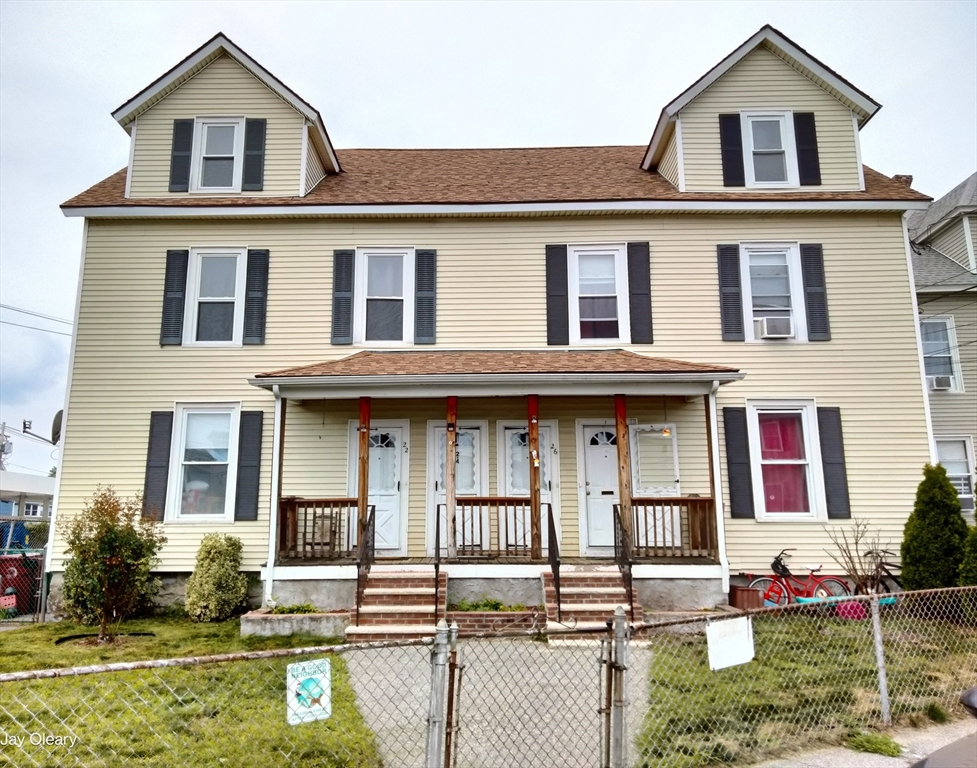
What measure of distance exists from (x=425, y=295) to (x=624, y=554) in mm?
5465

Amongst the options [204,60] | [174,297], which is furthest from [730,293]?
[204,60]

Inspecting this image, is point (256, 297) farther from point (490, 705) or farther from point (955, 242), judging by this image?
point (955, 242)

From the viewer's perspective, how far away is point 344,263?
11125 mm

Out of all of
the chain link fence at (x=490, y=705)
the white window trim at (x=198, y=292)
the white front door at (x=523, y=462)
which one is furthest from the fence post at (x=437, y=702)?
the white window trim at (x=198, y=292)

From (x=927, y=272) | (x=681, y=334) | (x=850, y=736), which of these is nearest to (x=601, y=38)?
(x=927, y=272)

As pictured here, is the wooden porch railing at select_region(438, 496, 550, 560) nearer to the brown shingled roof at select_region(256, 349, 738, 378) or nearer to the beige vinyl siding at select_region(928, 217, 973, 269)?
the brown shingled roof at select_region(256, 349, 738, 378)

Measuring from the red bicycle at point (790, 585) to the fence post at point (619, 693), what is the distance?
6.43 metres

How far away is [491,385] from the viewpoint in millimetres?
9406

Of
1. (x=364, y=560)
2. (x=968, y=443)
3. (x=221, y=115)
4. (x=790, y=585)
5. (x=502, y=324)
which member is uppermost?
(x=221, y=115)

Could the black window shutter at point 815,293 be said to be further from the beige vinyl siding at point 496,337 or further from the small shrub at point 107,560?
the small shrub at point 107,560

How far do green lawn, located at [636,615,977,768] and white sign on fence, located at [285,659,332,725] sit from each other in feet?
7.72

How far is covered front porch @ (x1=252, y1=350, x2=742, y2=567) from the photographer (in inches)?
368

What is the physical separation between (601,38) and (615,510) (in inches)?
616

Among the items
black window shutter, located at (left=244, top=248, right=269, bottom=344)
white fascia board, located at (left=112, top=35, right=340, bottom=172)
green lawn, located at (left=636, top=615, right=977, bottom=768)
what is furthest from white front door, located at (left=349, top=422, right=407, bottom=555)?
white fascia board, located at (left=112, top=35, right=340, bottom=172)
